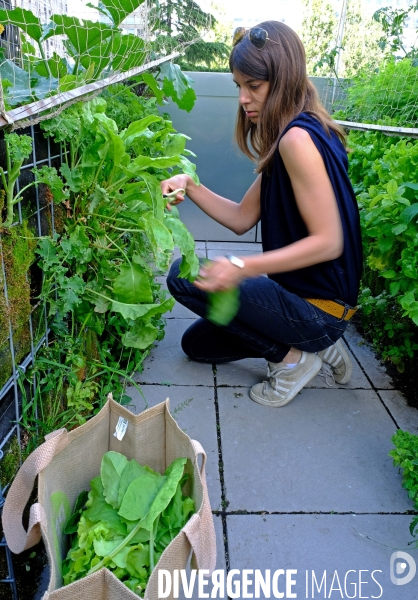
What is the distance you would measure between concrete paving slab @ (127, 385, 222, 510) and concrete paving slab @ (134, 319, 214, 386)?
2.7 inches

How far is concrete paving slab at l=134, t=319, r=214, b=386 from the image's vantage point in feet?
8.59

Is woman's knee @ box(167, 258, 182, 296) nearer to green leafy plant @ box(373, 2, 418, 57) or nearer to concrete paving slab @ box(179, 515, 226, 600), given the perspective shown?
concrete paving slab @ box(179, 515, 226, 600)

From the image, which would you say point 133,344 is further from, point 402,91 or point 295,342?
→ point 402,91

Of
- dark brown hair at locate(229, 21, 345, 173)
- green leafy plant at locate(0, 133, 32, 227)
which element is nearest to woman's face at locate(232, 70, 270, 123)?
dark brown hair at locate(229, 21, 345, 173)

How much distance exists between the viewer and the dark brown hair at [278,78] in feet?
6.73

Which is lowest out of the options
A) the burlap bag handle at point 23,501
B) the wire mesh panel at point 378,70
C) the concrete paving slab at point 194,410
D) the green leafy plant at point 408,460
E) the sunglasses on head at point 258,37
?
the concrete paving slab at point 194,410

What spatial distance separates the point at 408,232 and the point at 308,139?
55cm

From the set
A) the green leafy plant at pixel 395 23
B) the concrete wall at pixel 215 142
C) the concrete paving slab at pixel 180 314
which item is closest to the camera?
the concrete paving slab at pixel 180 314

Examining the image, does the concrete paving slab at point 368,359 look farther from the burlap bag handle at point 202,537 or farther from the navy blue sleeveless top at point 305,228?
the burlap bag handle at point 202,537

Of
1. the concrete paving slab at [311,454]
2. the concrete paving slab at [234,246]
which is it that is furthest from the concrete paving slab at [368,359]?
the concrete paving slab at [234,246]

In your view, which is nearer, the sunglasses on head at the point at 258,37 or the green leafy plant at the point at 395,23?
the sunglasses on head at the point at 258,37

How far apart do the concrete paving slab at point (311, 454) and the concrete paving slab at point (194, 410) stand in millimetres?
Answer: 47

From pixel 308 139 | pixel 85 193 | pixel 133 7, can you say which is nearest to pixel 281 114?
pixel 308 139

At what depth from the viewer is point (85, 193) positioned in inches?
73.0
